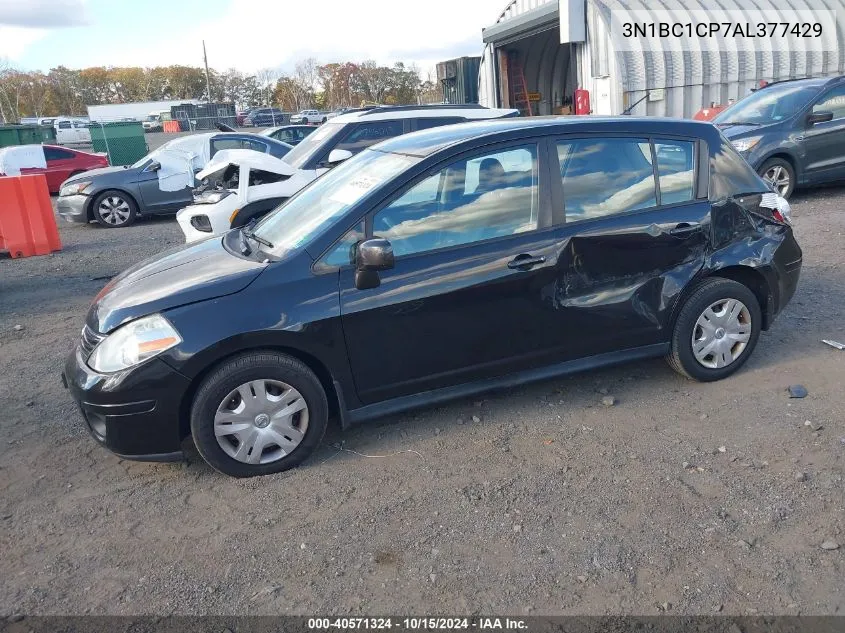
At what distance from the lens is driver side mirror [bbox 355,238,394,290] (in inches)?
143

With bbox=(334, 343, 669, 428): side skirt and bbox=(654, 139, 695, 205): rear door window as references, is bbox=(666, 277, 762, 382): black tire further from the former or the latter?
bbox=(654, 139, 695, 205): rear door window

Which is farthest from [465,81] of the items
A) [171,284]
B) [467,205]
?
[171,284]

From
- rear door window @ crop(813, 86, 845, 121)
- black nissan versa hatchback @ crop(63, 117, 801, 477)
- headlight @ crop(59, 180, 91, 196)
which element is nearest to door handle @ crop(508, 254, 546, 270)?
black nissan versa hatchback @ crop(63, 117, 801, 477)

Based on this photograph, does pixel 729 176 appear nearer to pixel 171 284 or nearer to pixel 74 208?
pixel 171 284

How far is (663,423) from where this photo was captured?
4.21 metres

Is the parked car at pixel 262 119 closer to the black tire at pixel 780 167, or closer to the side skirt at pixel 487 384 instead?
the black tire at pixel 780 167

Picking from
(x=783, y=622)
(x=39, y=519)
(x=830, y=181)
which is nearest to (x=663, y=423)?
(x=783, y=622)

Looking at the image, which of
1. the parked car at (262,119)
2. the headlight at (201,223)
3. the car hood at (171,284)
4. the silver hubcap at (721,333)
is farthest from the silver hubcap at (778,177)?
the parked car at (262,119)

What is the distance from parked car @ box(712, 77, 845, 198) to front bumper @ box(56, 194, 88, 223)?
10.5m

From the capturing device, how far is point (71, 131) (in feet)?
148

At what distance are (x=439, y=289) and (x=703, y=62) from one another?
52.7 feet

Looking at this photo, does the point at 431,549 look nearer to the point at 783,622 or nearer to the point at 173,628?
the point at 173,628

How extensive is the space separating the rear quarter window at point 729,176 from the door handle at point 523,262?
1.34 metres

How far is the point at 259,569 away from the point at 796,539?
2.31 metres
